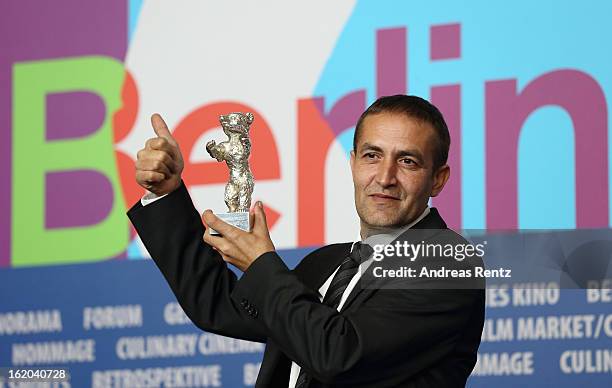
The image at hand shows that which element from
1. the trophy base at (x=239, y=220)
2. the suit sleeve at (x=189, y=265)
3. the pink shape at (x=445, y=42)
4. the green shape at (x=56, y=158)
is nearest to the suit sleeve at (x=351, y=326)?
the trophy base at (x=239, y=220)

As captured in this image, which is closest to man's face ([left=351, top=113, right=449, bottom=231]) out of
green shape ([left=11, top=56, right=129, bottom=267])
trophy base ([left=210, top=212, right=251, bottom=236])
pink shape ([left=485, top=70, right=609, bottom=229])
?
→ trophy base ([left=210, top=212, right=251, bottom=236])

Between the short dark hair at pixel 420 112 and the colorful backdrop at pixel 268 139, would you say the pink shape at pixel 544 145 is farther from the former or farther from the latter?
the short dark hair at pixel 420 112

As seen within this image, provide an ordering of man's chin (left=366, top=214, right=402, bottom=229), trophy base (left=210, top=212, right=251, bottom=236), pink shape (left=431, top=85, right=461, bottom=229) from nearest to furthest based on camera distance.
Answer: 1. trophy base (left=210, top=212, right=251, bottom=236)
2. man's chin (left=366, top=214, right=402, bottom=229)
3. pink shape (left=431, top=85, right=461, bottom=229)

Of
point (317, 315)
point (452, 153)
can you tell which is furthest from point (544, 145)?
point (317, 315)

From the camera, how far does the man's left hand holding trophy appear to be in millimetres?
2021

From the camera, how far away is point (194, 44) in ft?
14.3

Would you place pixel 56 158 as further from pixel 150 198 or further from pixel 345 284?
pixel 345 284

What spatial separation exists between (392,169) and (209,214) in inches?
15.5

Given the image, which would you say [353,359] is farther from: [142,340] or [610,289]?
[142,340]

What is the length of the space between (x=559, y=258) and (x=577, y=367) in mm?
366

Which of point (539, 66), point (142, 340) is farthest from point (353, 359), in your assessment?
point (142, 340)

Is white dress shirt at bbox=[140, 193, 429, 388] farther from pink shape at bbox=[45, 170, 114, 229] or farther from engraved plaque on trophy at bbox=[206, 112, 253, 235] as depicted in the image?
pink shape at bbox=[45, 170, 114, 229]

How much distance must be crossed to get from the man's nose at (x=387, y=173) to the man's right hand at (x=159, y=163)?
418 mm

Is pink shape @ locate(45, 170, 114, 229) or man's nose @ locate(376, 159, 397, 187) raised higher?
pink shape @ locate(45, 170, 114, 229)
